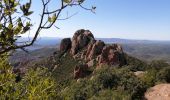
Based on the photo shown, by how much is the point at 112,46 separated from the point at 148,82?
3361cm

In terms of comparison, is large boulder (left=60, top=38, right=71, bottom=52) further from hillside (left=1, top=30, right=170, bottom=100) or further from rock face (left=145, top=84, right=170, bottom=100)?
rock face (left=145, top=84, right=170, bottom=100)

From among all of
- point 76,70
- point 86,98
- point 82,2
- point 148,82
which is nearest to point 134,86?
point 148,82

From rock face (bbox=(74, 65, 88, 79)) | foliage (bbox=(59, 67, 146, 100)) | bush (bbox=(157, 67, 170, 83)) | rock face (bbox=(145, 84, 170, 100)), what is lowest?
rock face (bbox=(74, 65, 88, 79))

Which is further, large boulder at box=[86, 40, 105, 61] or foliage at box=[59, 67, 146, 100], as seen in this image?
large boulder at box=[86, 40, 105, 61]

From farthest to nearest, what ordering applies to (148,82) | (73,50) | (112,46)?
(73,50) < (112,46) < (148,82)

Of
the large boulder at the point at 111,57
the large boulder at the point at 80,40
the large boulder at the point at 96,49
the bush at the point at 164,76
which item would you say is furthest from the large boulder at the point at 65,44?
the bush at the point at 164,76

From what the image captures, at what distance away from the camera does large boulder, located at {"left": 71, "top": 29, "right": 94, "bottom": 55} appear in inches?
3740

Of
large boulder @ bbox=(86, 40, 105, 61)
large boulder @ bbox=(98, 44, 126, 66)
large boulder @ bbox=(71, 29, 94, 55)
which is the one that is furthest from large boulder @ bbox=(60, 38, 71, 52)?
large boulder @ bbox=(98, 44, 126, 66)

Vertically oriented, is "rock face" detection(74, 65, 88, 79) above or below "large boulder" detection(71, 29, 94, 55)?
below

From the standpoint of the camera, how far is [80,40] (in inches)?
3770

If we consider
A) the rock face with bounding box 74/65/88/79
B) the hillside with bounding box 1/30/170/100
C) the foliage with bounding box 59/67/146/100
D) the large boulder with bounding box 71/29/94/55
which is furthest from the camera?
the large boulder with bounding box 71/29/94/55

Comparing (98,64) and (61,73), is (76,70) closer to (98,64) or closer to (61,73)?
(98,64)

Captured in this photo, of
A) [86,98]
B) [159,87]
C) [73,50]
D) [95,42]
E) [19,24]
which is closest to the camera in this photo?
[19,24]

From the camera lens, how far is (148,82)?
4516 cm
